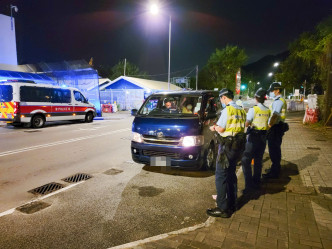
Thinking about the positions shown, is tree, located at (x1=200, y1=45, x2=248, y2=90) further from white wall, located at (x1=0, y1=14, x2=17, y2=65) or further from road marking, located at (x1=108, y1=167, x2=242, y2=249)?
road marking, located at (x1=108, y1=167, x2=242, y2=249)

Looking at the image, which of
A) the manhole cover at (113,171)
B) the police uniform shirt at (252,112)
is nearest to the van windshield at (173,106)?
the police uniform shirt at (252,112)

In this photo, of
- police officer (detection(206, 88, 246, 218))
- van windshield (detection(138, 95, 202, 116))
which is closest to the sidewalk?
police officer (detection(206, 88, 246, 218))

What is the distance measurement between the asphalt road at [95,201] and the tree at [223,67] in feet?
227

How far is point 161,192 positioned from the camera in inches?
173

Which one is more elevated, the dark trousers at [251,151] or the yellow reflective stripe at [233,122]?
the yellow reflective stripe at [233,122]

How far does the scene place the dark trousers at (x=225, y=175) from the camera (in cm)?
335

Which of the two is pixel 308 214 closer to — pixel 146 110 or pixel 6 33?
pixel 146 110

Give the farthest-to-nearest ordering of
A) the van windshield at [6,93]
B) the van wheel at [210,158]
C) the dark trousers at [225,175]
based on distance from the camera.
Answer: the van windshield at [6,93] → the van wheel at [210,158] → the dark trousers at [225,175]

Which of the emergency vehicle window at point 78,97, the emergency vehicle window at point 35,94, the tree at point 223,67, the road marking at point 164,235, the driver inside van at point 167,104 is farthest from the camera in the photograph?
the tree at point 223,67

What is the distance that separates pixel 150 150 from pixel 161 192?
979 millimetres

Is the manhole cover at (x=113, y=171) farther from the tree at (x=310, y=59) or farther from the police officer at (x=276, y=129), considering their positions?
the tree at (x=310, y=59)

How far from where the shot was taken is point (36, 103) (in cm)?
1297

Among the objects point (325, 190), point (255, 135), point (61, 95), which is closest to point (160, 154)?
point (255, 135)

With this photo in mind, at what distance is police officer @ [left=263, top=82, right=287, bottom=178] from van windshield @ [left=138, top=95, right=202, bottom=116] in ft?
5.44
